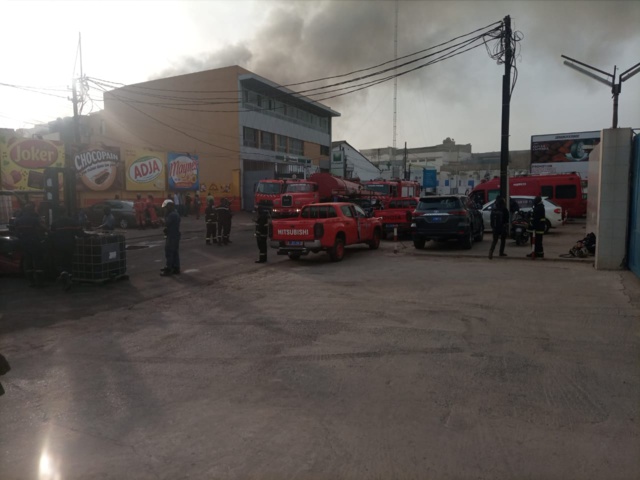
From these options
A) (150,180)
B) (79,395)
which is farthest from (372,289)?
(150,180)

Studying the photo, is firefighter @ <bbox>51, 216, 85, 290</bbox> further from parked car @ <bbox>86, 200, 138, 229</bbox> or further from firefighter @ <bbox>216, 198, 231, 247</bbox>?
parked car @ <bbox>86, 200, 138, 229</bbox>

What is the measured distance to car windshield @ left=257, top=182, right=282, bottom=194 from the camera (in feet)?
91.0

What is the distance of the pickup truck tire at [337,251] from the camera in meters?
12.8

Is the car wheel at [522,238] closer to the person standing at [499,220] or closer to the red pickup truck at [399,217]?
the person standing at [499,220]

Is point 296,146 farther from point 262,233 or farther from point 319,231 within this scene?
point 319,231

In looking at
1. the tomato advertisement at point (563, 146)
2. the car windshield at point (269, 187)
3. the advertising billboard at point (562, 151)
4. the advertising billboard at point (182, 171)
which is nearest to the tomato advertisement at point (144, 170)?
the advertising billboard at point (182, 171)

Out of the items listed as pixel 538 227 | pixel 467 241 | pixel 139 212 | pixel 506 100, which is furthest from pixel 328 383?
pixel 139 212

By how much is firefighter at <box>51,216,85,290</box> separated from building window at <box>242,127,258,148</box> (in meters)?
31.8

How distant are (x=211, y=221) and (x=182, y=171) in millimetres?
18903

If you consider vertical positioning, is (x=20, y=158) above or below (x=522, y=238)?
above

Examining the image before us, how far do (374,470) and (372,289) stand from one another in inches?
237

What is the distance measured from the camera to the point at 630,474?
122 inches

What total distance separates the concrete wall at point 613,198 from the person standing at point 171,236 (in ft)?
32.0

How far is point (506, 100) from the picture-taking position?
57.9 feet
